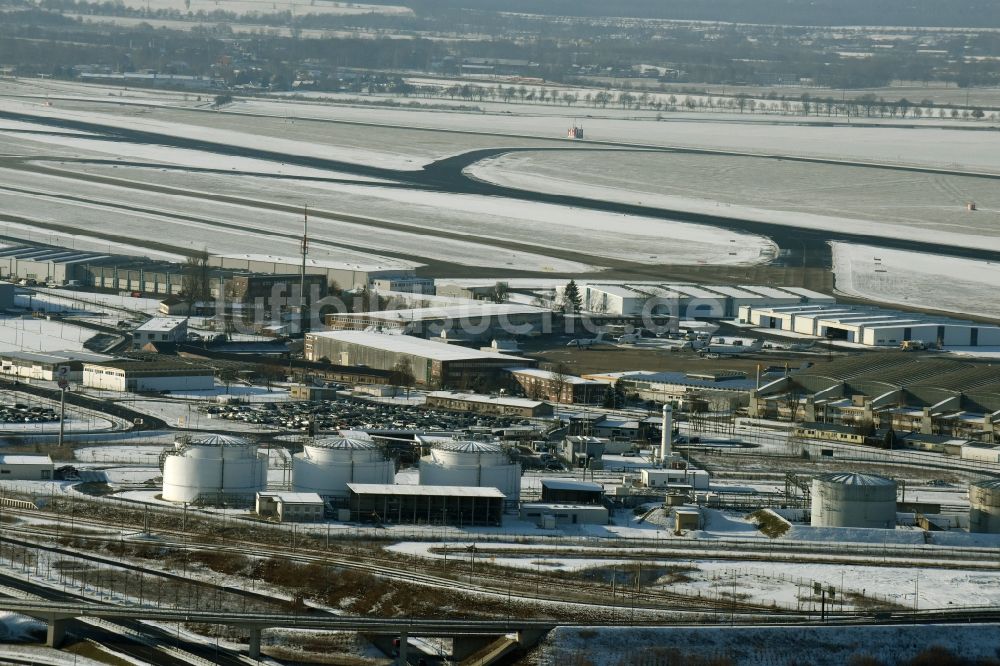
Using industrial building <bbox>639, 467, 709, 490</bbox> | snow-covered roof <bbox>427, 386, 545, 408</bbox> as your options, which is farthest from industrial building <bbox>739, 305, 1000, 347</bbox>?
industrial building <bbox>639, 467, 709, 490</bbox>

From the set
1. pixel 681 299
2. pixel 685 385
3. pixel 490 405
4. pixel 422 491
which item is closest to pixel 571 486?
pixel 422 491

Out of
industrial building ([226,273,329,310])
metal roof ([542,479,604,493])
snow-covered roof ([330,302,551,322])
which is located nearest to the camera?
metal roof ([542,479,604,493])

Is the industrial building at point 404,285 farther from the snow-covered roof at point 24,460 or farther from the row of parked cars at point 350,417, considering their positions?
the snow-covered roof at point 24,460

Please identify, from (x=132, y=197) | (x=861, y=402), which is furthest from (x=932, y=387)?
(x=132, y=197)

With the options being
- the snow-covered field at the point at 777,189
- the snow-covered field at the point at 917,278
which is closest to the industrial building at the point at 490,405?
the snow-covered field at the point at 917,278

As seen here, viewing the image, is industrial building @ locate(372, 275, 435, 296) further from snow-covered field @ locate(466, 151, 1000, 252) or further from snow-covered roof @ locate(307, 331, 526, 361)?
snow-covered field @ locate(466, 151, 1000, 252)

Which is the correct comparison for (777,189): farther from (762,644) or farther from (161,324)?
(762,644)

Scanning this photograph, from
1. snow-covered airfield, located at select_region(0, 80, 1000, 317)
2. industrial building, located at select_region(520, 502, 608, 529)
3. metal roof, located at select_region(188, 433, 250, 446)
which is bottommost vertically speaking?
industrial building, located at select_region(520, 502, 608, 529)
